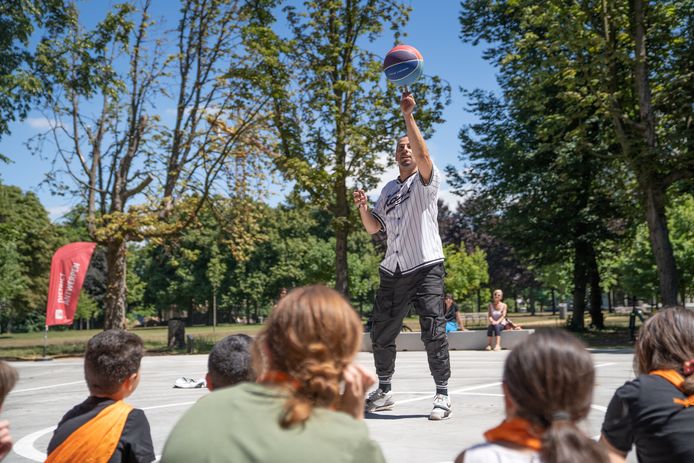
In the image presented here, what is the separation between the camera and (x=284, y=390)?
1.77 meters

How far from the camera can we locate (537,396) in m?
1.87

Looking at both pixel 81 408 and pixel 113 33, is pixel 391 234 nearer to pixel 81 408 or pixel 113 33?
pixel 81 408

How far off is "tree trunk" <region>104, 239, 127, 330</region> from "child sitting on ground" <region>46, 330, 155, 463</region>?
1841 centimetres

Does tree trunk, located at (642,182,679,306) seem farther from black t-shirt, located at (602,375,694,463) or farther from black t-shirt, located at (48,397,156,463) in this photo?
black t-shirt, located at (48,397,156,463)

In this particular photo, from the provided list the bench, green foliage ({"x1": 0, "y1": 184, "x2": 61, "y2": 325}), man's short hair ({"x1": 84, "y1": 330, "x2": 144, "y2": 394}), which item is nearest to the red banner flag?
the bench

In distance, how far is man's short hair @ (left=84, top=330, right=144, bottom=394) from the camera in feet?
9.91

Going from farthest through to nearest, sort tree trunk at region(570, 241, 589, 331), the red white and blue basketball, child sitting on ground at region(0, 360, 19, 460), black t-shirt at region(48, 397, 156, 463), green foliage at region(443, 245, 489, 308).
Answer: green foliage at region(443, 245, 489, 308) < tree trunk at region(570, 241, 589, 331) < the red white and blue basketball < black t-shirt at region(48, 397, 156, 463) < child sitting on ground at region(0, 360, 19, 460)

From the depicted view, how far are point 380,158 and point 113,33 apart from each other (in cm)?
947

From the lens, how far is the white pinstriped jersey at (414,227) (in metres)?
6.07

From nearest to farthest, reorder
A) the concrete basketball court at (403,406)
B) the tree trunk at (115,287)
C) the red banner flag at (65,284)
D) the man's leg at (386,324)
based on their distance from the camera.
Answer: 1. the concrete basketball court at (403,406)
2. the man's leg at (386,324)
3. the red banner flag at (65,284)
4. the tree trunk at (115,287)

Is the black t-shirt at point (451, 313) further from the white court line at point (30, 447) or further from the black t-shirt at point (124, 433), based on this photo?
the black t-shirt at point (124, 433)

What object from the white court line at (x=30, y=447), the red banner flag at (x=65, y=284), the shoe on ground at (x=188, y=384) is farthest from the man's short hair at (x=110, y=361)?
the red banner flag at (x=65, y=284)

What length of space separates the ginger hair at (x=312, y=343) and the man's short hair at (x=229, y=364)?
1.12 metres

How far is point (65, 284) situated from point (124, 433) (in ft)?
56.4
